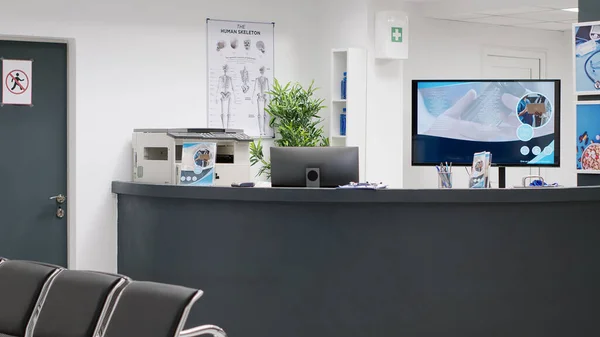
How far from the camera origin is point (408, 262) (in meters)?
4.77

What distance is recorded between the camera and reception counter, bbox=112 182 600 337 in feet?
15.6

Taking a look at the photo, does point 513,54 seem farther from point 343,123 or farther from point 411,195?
point 411,195

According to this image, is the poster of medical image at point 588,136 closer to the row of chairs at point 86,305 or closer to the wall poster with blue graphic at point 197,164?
the wall poster with blue graphic at point 197,164

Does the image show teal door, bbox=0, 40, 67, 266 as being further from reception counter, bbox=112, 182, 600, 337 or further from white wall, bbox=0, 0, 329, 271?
reception counter, bbox=112, 182, 600, 337

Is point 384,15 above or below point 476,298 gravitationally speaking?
above

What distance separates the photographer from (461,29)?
8.38 meters

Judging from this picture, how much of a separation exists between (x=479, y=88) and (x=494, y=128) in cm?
33

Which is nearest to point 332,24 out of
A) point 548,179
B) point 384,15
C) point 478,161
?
point 384,15

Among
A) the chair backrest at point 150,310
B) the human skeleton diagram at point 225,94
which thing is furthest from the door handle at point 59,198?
the chair backrest at point 150,310

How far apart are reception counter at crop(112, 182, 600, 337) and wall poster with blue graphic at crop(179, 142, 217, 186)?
16.7 inches

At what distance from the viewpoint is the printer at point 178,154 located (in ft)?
19.2

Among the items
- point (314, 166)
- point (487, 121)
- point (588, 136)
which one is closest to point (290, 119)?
point (487, 121)

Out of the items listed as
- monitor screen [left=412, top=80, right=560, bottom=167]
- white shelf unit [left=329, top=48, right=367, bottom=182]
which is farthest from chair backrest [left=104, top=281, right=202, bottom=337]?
white shelf unit [left=329, top=48, right=367, bottom=182]

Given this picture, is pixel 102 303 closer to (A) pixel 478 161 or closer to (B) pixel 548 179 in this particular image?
(A) pixel 478 161
